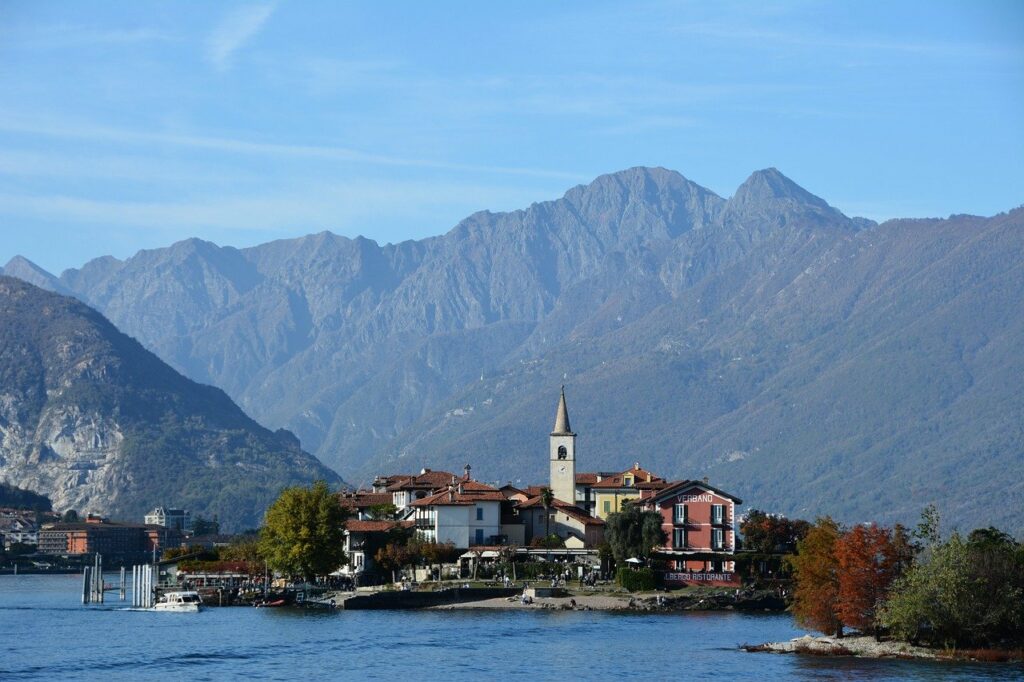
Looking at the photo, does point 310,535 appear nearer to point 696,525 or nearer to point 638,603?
point 638,603

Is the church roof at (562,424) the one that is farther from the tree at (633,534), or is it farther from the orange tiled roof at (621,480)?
the tree at (633,534)

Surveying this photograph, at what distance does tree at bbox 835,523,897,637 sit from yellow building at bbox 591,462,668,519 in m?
63.4

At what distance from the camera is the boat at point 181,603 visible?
5241 inches

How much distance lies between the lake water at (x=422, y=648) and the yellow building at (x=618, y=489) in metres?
38.8

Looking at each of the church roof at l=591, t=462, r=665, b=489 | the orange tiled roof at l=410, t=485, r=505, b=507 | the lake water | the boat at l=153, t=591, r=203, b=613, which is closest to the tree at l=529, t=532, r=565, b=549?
the orange tiled roof at l=410, t=485, r=505, b=507

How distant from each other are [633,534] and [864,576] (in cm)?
4273

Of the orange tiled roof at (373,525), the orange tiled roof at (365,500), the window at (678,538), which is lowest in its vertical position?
the window at (678,538)

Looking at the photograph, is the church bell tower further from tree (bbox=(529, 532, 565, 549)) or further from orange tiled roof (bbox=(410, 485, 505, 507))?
tree (bbox=(529, 532, 565, 549))

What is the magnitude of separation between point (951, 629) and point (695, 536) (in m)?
52.3

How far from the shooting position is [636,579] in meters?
133

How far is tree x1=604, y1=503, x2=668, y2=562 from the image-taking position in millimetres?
137250

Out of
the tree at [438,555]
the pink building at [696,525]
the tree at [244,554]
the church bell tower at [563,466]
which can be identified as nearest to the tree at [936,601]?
the pink building at [696,525]

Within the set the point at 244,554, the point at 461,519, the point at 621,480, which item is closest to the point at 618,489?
the point at 621,480

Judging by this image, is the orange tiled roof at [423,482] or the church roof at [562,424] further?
the church roof at [562,424]
